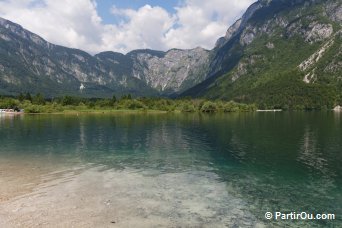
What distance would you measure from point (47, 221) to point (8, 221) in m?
3.45

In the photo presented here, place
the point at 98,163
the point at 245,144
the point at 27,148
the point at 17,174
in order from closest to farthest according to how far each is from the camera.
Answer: the point at 17,174
the point at 98,163
the point at 27,148
the point at 245,144

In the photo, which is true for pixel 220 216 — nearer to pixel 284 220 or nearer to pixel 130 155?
pixel 284 220

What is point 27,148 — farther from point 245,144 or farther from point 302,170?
point 302,170

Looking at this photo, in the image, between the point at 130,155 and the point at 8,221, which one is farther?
the point at 130,155

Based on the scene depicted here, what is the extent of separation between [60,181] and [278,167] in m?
34.1

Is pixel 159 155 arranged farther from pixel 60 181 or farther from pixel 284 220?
pixel 284 220

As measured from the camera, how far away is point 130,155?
6588 centimetres

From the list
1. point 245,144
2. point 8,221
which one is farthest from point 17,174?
point 245,144

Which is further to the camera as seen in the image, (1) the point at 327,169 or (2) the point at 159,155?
(2) the point at 159,155

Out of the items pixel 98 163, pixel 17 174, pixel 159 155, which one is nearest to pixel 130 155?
pixel 159 155

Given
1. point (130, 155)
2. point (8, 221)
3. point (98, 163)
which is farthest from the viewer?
point (130, 155)

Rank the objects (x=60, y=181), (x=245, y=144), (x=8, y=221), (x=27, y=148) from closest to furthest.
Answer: (x=8, y=221) → (x=60, y=181) → (x=27, y=148) → (x=245, y=144)

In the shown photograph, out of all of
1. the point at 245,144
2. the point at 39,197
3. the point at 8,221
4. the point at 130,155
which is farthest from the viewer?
the point at 245,144

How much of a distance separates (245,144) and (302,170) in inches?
1234
